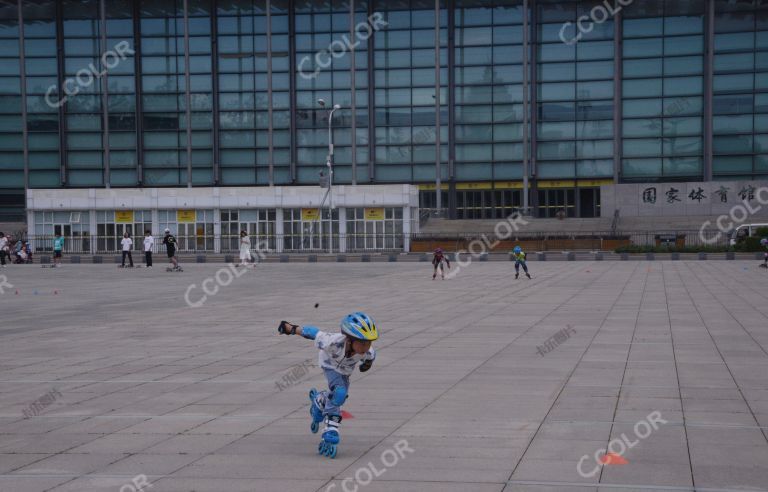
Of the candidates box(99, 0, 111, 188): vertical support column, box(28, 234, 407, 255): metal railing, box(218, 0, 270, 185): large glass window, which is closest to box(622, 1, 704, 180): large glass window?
box(28, 234, 407, 255): metal railing

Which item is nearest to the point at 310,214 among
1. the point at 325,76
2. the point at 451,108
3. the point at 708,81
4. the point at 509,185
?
the point at 325,76

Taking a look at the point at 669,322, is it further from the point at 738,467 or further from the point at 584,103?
the point at 584,103

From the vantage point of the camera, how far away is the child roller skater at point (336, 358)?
645cm

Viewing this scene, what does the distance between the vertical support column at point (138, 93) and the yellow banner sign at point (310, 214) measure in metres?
26.0

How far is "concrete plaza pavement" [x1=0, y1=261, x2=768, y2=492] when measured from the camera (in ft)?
20.3

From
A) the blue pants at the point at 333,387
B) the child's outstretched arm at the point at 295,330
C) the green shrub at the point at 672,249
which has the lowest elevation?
the green shrub at the point at 672,249

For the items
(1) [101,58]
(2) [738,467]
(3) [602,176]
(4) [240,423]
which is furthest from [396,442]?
(1) [101,58]

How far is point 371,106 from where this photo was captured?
2955 inches

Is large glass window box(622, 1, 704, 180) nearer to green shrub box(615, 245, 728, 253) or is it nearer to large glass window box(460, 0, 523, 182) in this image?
large glass window box(460, 0, 523, 182)

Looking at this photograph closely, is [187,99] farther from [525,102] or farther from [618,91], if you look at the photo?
[618,91]

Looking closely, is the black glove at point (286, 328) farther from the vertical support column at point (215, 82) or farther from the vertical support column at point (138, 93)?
the vertical support column at point (138, 93)

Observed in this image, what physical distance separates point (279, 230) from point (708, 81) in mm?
39109

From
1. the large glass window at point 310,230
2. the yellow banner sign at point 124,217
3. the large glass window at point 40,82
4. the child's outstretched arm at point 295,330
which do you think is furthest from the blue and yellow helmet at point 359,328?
the large glass window at point 40,82

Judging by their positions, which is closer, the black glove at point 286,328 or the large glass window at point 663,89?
the black glove at point 286,328
